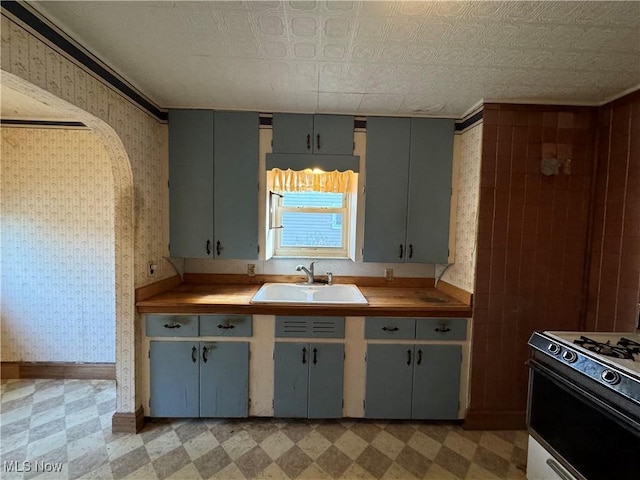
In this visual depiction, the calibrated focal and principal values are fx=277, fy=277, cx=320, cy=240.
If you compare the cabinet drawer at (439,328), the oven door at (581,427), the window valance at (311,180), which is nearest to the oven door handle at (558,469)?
the oven door at (581,427)

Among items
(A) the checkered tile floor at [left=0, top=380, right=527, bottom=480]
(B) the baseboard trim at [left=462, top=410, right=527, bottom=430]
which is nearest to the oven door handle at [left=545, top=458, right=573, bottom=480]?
(A) the checkered tile floor at [left=0, top=380, right=527, bottom=480]

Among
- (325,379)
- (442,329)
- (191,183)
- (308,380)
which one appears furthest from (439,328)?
(191,183)

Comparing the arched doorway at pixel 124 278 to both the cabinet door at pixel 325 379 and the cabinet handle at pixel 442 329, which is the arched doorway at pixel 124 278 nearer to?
the cabinet door at pixel 325 379

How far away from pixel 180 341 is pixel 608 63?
312 cm

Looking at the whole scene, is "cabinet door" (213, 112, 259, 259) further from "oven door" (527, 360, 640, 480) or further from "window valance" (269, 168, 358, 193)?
"oven door" (527, 360, 640, 480)

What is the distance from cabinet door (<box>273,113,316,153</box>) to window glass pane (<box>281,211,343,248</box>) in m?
0.67

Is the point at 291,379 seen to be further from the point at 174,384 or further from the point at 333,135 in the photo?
the point at 333,135

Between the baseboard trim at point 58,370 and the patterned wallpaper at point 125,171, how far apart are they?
0.82 metres

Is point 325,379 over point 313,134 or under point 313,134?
under

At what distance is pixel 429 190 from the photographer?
7.52 ft

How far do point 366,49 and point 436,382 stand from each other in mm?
2213

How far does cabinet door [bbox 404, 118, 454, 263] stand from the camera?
2275mm

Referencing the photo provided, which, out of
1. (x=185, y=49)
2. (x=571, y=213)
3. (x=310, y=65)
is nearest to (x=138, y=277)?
(x=185, y=49)

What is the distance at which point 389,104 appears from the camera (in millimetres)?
2082
